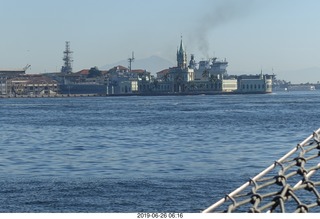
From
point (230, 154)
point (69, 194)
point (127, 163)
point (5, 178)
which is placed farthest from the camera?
point (230, 154)

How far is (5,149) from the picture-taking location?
34688 millimetres

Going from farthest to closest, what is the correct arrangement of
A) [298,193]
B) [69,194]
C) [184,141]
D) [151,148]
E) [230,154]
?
[184,141] < [151,148] < [230,154] < [69,194] < [298,193]

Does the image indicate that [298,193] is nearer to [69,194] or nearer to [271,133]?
[69,194]

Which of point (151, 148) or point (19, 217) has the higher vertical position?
point (19, 217)

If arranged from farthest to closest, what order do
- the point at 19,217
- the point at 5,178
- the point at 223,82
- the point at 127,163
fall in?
the point at 223,82, the point at 127,163, the point at 5,178, the point at 19,217

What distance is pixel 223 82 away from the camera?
196625 mm

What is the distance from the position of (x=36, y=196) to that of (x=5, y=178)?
420 centimetres

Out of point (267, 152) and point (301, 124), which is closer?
point (267, 152)

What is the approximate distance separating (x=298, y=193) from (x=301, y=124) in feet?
115

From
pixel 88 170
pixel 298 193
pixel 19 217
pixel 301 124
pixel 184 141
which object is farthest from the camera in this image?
pixel 301 124

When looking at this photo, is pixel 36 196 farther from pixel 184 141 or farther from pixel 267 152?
pixel 184 141

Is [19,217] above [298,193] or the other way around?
above

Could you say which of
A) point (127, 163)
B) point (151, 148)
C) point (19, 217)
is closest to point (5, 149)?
point (151, 148)

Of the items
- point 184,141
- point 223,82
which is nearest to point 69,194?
point 184,141
